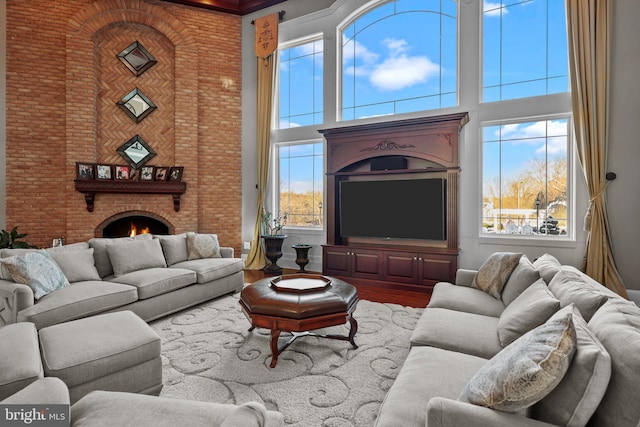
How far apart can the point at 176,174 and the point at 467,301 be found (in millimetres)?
5457

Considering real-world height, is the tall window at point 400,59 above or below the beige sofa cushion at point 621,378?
above

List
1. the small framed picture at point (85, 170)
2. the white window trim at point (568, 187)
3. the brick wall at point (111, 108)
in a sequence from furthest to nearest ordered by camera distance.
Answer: the small framed picture at point (85, 170) < the brick wall at point (111, 108) < the white window trim at point (568, 187)

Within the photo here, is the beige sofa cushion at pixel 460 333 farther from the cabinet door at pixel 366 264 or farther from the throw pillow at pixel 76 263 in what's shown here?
the throw pillow at pixel 76 263

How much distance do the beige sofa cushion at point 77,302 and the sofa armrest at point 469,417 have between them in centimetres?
298

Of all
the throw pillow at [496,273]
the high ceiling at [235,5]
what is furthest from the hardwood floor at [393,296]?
the high ceiling at [235,5]

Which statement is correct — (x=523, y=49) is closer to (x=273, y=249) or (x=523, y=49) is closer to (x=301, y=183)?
(x=301, y=183)

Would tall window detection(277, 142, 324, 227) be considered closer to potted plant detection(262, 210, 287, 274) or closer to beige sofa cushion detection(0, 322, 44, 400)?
potted plant detection(262, 210, 287, 274)

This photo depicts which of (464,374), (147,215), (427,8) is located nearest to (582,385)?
(464,374)

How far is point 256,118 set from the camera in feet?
22.7

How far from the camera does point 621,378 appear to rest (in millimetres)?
1118

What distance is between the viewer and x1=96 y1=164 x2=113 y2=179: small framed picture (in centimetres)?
A: 593

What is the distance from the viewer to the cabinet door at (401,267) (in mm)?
5051

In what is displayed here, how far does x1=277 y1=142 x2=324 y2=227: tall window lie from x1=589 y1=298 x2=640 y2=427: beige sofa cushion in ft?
17.5

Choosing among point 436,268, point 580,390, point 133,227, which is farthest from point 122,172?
point 580,390
